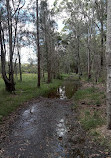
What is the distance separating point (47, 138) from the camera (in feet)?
15.0

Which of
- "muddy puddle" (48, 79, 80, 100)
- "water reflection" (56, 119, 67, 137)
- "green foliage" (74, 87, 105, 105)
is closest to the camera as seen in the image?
"water reflection" (56, 119, 67, 137)

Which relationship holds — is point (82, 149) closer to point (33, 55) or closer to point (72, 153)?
point (72, 153)

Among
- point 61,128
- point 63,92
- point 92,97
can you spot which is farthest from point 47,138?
point 63,92

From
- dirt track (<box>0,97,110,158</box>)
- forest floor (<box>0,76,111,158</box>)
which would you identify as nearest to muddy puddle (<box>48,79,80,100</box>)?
forest floor (<box>0,76,111,158</box>)

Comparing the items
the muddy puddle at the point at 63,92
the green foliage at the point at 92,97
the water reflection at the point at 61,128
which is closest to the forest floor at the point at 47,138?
the water reflection at the point at 61,128

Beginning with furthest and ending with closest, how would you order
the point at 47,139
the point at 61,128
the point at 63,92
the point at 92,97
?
the point at 63,92 → the point at 92,97 → the point at 61,128 → the point at 47,139

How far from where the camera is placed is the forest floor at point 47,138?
372 cm

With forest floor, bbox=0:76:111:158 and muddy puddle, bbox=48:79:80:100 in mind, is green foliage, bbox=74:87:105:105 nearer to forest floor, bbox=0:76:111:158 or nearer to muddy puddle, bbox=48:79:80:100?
muddy puddle, bbox=48:79:80:100

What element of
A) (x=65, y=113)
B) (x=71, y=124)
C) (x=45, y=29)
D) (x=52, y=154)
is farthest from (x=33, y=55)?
(x=52, y=154)

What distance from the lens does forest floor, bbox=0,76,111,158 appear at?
3.72m

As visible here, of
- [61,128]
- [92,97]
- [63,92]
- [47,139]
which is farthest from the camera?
[63,92]

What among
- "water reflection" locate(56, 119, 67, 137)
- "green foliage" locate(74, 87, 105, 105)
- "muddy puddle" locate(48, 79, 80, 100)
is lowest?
"water reflection" locate(56, 119, 67, 137)

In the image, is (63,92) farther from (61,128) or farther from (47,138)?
(47,138)

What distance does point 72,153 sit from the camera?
373cm
